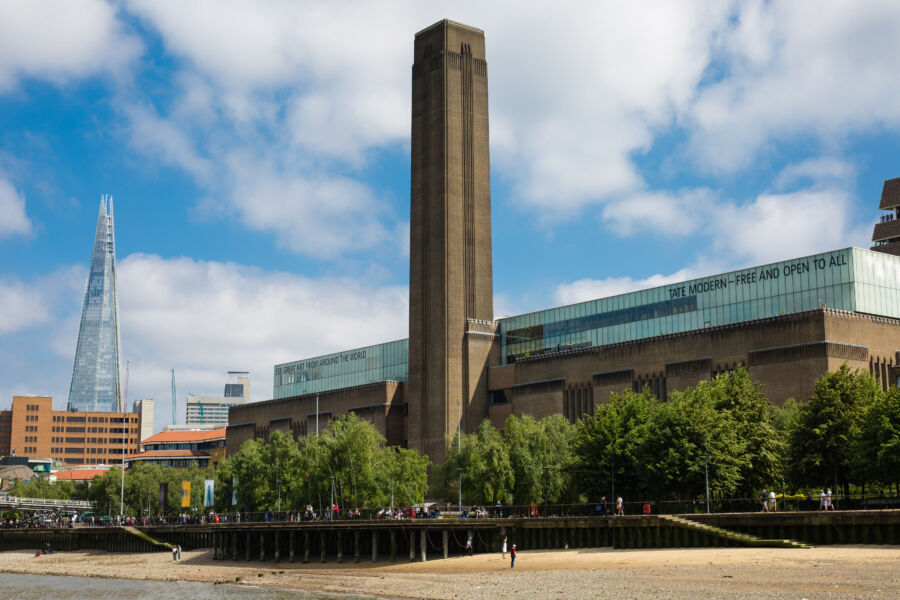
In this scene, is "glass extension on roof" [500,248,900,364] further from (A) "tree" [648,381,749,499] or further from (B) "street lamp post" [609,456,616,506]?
(B) "street lamp post" [609,456,616,506]

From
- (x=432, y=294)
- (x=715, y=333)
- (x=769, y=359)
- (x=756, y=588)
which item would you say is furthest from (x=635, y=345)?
(x=756, y=588)

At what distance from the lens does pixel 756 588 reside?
48.3 m

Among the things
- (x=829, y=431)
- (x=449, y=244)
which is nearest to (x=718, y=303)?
(x=449, y=244)

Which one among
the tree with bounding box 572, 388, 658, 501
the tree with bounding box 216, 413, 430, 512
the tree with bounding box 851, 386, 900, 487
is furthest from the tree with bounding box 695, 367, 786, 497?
the tree with bounding box 216, 413, 430, 512

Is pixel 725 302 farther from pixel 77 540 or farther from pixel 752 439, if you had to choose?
pixel 77 540

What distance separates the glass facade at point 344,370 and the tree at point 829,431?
8925 cm

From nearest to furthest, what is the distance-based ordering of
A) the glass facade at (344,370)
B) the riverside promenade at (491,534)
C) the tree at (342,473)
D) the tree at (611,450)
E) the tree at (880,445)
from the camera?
1. the riverside promenade at (491,534)
2. the tree at (880,445)
3. the tree at (611,450)
4. the tree at (342,473)
5. the glass facade at (344,370)

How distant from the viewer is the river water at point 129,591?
230 ft

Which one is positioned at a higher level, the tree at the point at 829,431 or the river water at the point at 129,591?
the tree at the point at 829,431

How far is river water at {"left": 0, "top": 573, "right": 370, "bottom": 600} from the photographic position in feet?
230

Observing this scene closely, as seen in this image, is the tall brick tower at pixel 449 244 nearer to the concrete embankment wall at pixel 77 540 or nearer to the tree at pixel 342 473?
the tree at pixel 342 473

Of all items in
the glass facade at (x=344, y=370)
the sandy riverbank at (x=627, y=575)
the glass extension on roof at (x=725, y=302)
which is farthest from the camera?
the glass facade at (x=344, y=370)

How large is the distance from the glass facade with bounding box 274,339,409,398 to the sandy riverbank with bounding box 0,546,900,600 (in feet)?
256

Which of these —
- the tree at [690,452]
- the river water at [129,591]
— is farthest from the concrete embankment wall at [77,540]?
the tree at [690,452]
